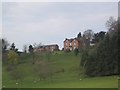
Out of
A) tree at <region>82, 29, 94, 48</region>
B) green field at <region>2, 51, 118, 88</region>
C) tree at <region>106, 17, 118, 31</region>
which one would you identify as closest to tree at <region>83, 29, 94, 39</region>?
tree at <region>82, 29, 94, 48</region>

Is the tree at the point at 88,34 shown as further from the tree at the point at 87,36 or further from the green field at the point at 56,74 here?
the green field at the point at 56,74

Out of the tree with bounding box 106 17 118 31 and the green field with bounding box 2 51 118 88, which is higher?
the tree with bounding box 106 17 118 31

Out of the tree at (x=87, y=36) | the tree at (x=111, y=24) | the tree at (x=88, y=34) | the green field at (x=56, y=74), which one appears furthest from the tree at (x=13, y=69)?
the tree at (x=88, y=34)

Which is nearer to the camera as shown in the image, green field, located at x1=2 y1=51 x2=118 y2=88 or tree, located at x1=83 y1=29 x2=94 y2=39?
green field, located at x1=2 y1=51 x2=118 y2=88

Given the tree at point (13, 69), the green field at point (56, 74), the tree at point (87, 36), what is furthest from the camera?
the tree at point (87, 36)

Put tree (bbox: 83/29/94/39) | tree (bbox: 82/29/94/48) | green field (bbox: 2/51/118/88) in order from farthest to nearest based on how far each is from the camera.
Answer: tree (bbox: 83/29/94/39) < tree (bbox: 82/29/94/48) < green field (bbox: 2/51/118/88)

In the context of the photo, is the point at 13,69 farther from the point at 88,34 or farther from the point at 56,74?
the point at 88,34

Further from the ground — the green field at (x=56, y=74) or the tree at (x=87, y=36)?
the tree at (x=87, y=36)

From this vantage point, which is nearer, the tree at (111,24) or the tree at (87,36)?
the tree at (111,24)

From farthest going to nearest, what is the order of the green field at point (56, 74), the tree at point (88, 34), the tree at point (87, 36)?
the tree at point (88, 34) < the tree at point (87, 36) < the green field at point (56, 74)

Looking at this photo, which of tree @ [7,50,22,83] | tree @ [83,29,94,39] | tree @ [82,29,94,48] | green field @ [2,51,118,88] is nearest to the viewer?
green field @ [2,51,118,88]

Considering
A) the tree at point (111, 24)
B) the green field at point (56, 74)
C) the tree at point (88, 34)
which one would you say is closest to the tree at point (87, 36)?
the tree at point (88, 34)

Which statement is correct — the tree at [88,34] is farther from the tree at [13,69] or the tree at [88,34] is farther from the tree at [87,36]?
the tree at [13,69]

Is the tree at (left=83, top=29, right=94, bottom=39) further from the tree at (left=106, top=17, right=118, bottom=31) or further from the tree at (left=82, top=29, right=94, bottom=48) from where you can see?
the tree at (left=106, top=17, right=118, bottom=31)
